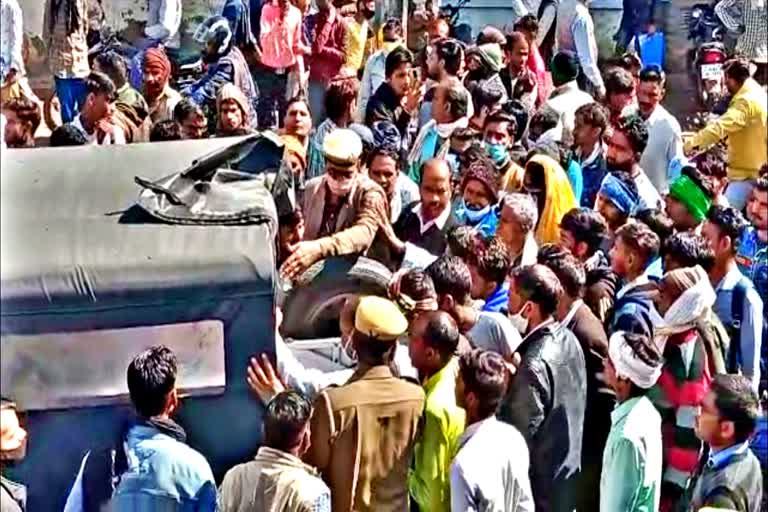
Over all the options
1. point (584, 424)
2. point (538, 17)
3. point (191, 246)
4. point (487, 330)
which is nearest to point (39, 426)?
point (191, 246)

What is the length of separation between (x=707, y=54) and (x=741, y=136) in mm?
2810

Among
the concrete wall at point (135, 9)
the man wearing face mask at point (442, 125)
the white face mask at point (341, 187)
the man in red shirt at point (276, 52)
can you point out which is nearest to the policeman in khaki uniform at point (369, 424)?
the white face mask at point (341, 187)

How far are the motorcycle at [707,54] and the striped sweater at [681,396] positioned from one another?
4.47m

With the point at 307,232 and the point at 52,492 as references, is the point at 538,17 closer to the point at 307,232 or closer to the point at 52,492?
the point at 307,232

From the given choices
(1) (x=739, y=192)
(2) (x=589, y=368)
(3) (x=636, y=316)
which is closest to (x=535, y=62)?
(1) (x=739, y=192)

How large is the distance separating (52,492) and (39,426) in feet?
0.82

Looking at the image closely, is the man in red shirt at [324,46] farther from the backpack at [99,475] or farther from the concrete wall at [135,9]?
the backpack at [99,475]

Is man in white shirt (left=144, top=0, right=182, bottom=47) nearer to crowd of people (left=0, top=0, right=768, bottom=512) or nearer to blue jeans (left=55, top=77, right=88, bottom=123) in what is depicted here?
crowd of people (left=0, top=0, right=768, bottom=512)

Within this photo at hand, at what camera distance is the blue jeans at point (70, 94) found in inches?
313

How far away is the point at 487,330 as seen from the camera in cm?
485

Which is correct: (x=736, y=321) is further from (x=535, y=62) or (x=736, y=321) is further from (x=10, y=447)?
(x=535, y=62)

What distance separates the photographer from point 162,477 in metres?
3.94

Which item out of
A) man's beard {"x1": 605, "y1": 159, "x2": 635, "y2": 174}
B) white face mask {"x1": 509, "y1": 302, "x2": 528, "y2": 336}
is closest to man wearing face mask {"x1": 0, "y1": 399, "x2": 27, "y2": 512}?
white face mask {"x1": 509, "y1": 302, "x2": 528, "y2": 336}

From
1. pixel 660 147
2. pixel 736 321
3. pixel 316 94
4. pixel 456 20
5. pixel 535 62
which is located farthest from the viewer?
pixel 456 20
